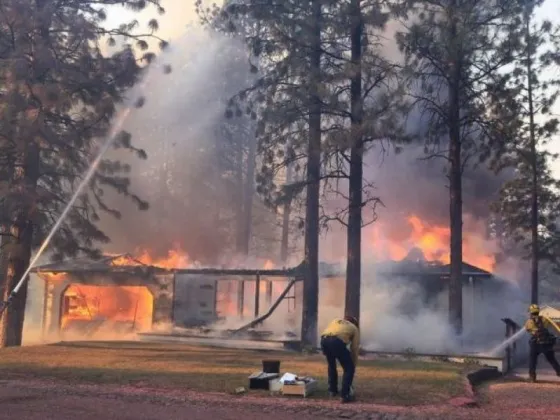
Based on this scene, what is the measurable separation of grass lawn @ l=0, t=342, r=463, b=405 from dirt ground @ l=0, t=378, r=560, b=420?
0.64 metres

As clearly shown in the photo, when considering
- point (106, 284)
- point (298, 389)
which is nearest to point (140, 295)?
point (106, 284)

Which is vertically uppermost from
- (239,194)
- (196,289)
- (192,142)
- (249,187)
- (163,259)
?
(192,142)

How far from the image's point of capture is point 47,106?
16703 millimetres

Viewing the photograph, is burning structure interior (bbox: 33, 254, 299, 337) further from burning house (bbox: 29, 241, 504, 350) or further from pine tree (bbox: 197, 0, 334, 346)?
pine tree (bbox: 197, 0, 334, 346)

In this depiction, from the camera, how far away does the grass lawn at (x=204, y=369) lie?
1050 cm

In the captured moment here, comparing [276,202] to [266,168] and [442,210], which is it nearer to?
[266,168]

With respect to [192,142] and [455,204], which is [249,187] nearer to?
[192,142]

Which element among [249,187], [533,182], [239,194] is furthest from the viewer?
[239,194]

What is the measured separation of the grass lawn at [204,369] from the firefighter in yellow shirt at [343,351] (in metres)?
0.45

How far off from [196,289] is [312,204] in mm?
8244

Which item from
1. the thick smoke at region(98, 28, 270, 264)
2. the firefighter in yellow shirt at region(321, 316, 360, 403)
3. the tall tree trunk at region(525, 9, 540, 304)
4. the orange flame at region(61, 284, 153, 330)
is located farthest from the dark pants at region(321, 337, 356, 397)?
the thick smoke at region(98, 28, 270, 264)

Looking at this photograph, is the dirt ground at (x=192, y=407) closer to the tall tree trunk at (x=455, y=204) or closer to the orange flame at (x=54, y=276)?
the tall tree trunk at (x=455, y=204)

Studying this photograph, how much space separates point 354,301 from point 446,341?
418 cm

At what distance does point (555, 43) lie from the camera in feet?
80.6
